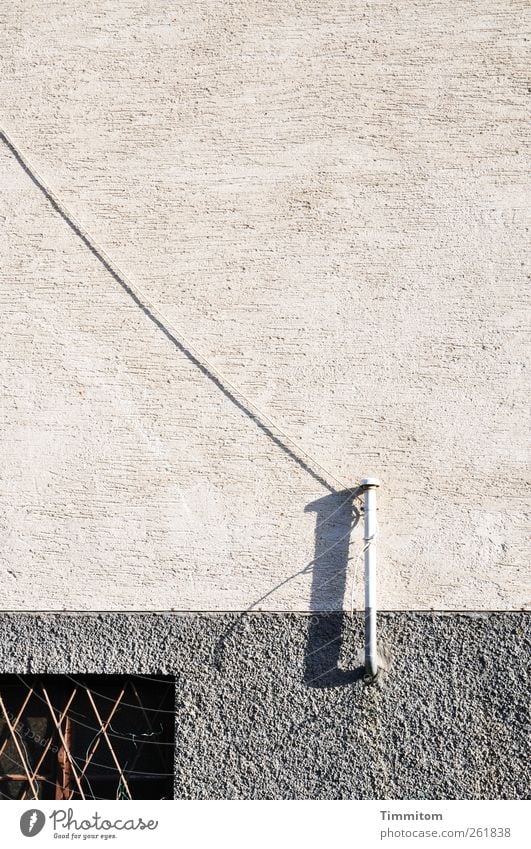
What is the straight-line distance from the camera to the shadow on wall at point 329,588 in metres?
4.14

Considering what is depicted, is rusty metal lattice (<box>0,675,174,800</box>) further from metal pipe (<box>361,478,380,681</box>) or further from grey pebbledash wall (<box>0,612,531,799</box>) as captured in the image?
metal pipe (<box>361,478,380,681</box>)

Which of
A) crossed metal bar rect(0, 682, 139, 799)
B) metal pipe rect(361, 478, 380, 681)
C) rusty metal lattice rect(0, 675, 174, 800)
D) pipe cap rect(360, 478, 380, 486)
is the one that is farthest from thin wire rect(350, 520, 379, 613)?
crossed metal bar rect(0, 682, 139, 799)

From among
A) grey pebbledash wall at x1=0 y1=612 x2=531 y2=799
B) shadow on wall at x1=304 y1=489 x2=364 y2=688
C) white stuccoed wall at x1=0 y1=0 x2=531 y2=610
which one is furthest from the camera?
white stuccoed wall at x1=0 y1=0 x2=531 y2=610

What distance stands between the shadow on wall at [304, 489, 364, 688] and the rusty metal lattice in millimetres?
668

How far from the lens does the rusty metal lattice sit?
13.9 feet

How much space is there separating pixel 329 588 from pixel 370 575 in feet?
0.67

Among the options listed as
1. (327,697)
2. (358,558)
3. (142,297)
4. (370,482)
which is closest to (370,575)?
(358,558)

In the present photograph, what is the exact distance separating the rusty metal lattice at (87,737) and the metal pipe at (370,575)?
891mm

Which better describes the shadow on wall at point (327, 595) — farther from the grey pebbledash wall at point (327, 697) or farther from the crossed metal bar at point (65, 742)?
the crossed metal bar at point (65, 742)

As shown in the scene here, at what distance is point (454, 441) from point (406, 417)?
0.77 feet

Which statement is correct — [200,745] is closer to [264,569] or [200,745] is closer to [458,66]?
[264,569]

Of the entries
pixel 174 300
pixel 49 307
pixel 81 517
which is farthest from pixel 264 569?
pixel 49 307

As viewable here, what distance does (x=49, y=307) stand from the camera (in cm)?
450
